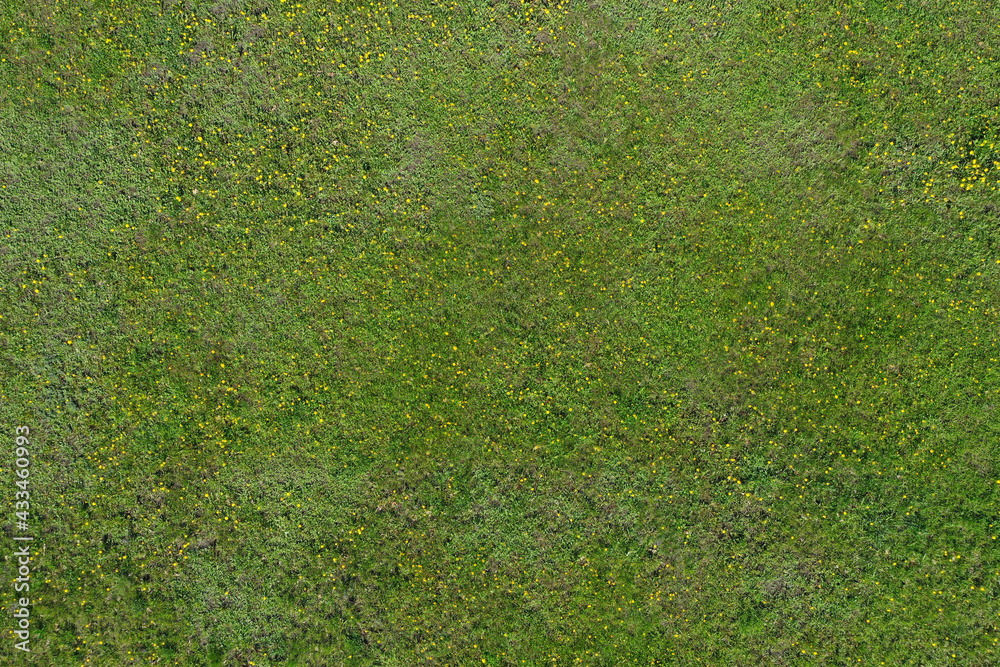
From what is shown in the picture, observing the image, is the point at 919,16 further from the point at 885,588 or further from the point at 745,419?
the point at 885,588

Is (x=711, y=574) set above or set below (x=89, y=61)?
below

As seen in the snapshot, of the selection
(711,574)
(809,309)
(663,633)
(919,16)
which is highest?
(919,16)

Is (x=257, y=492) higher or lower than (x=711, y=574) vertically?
lower

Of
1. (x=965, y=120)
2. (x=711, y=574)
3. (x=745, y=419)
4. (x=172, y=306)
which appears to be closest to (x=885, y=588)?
(x=711, y=574)

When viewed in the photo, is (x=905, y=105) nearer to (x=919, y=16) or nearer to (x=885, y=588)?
(x=919, y=16)

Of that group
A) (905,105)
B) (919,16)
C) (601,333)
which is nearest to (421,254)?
(601,333)

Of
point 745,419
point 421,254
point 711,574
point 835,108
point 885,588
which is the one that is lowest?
point 711,574
